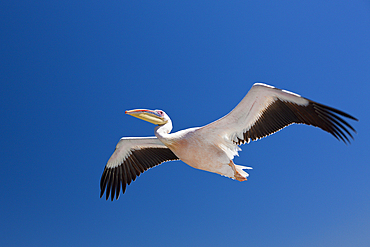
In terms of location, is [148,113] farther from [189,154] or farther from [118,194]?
[118,194]

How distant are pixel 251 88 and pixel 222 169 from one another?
5.34 ft

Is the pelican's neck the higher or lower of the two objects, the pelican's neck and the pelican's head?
the lower

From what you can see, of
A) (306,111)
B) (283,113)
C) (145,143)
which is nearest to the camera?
(306,111)

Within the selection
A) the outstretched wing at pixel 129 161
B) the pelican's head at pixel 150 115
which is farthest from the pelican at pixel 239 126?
the outstretched wing at pixel 129 161

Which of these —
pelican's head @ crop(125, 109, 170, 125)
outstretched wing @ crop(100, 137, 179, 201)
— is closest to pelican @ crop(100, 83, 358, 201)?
pelican's head @ crop(125, 109, 170, 125)

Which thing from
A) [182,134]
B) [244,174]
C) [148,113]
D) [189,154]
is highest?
[148,113]

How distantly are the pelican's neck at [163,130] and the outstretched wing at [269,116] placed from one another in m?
0.68

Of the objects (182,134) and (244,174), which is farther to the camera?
(244,174)

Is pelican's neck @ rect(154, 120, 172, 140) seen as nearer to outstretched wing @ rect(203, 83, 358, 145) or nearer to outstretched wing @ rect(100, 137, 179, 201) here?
outstretched wing @ rect(203, 83, 358, 145)

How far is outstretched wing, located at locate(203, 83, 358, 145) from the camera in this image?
4.44 m

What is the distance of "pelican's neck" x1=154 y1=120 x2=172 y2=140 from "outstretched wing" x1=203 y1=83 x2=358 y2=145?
0.68 m

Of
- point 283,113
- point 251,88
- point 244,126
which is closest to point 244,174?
point 244,126

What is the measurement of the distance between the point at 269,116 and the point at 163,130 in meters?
2.03

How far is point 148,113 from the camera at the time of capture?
16.2 feet
